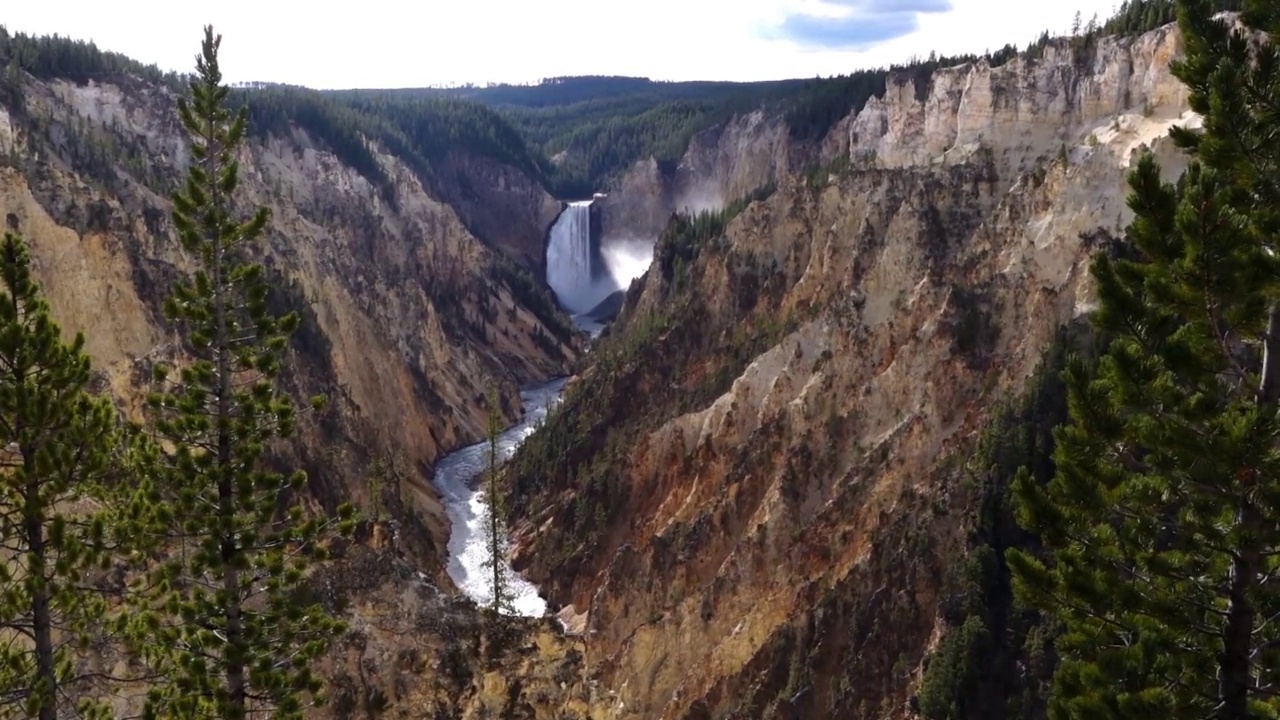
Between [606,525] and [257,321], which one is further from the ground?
[257,321]

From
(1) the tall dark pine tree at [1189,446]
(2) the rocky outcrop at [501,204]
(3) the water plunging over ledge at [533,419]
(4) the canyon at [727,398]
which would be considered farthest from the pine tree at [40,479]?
(2) the rocky outcrop at [501,204]

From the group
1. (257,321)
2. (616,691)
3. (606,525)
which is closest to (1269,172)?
(257,321)

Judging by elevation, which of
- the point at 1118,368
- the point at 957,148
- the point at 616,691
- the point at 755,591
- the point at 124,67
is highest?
the point at 124,67

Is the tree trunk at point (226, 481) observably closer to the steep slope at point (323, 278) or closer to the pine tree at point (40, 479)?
the pine tree at point (40, 479)

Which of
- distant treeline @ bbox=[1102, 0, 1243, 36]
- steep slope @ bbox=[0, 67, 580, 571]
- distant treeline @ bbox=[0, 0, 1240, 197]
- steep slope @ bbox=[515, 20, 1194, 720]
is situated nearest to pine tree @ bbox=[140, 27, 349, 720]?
steep slope @ bbox=[515, 20, 1194, 720]

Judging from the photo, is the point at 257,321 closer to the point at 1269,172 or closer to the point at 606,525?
the point at 1269,172

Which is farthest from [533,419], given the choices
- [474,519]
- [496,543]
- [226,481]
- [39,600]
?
[39,600]

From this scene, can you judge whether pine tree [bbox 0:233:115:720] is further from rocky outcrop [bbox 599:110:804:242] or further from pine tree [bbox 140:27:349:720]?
rocky outcrop [bbox 599:110:804:242]
